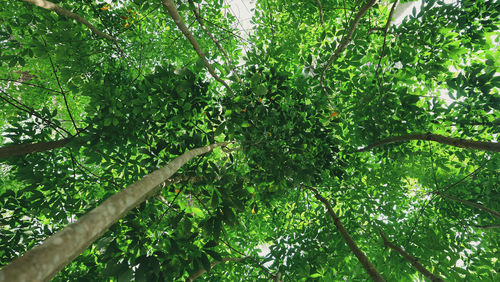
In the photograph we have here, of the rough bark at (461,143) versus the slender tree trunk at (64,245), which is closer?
the slender tree trunk at (64,245)

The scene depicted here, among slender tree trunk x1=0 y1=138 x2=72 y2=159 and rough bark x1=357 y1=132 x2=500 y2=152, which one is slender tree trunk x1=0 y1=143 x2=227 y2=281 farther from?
rough bark x1=357 y1=132 x2=500 y2=152

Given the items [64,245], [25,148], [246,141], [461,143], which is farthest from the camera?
[246,141]

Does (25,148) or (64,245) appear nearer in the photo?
(64,245)

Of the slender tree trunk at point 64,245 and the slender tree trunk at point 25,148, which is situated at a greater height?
the slender tree trunk at point 64,245

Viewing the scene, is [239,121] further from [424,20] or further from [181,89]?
[424,20]

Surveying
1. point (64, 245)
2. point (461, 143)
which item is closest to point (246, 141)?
point (461, 143)

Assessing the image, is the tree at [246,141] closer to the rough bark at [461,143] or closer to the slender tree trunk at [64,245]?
the rough bark at [461,143]

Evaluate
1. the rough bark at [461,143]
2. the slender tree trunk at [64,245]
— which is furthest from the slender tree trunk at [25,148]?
the rough bark at [461,143]

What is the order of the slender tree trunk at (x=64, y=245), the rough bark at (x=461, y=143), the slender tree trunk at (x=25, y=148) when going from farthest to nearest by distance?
the slender tree trunk at (x=25, y=148)
the rough bark at (x=461, y=143)
the slender tree trunk at (x=64, y=245)

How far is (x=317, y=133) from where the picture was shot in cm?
321

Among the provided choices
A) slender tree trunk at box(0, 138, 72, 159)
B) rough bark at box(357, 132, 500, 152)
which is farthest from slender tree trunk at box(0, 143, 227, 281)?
rough bark at box(357, 132, 500, 152)

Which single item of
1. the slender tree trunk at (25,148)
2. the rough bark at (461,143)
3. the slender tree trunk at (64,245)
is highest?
the rough bark at (461,143)

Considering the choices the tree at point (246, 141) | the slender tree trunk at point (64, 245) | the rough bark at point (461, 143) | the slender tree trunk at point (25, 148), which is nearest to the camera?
the slender tree trunk at point (64, 245)

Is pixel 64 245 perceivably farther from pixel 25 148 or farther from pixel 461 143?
pixel 461 143
